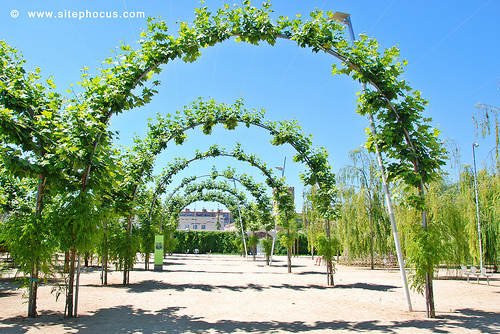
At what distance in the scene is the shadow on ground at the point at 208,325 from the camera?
581 centimetres

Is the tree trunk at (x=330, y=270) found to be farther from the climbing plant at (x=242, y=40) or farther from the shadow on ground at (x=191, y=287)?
the climbing plant at (x=242, y=40)

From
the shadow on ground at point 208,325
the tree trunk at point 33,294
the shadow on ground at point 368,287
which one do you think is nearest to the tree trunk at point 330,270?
the shadow on ground at point 368,287

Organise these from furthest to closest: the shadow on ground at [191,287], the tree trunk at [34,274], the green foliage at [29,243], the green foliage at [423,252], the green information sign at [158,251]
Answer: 1. the green information sign at [158,251]
2. the shadow on ground at [191,287]
3. the green foliage at [423,252]
4. the tree trunk at [34,274]
5. the green foliage at [29,243]

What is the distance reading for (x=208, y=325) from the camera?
20.4ft

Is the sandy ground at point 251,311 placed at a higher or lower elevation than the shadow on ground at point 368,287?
higher

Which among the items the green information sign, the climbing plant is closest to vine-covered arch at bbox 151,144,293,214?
the green information sign

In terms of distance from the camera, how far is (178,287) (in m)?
Answer: 11.5

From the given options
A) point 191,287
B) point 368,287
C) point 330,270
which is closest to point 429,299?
point 368,287

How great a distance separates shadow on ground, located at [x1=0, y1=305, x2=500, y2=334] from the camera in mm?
5809

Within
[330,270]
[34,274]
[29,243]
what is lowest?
[330,270]

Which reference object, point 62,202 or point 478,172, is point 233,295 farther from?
point 478,172

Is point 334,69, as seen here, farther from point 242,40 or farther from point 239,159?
point 239,159

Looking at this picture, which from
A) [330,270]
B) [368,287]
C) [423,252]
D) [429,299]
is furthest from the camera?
[330,270]

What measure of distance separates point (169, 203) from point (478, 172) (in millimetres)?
19306
